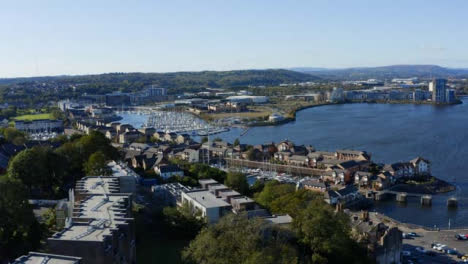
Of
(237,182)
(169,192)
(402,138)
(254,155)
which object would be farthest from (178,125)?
(169,192)

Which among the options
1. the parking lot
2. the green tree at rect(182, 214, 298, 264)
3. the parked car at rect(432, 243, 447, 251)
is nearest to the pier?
the parking lot

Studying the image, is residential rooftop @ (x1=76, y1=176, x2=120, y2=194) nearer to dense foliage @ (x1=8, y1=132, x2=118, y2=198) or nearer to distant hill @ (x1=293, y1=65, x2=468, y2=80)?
dense foliage @ (x1=8, y1=132, x2=118, y2=198)

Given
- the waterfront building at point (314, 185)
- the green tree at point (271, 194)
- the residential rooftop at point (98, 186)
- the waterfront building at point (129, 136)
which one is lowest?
the waterfront building at point (314, 185)

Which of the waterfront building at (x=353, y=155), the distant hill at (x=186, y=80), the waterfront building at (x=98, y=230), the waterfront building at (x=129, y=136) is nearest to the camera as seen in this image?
the waterfront building at (x=98, y=230)

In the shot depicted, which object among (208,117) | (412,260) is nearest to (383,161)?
(412,260)

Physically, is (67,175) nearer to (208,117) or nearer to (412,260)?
(412,260)

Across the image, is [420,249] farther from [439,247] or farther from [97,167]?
[97,167]

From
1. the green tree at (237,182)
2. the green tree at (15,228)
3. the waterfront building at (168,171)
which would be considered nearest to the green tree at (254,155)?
the waterfront building at (168,171)

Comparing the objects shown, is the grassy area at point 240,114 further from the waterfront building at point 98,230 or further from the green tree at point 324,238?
the waterfront building at point 98,230
